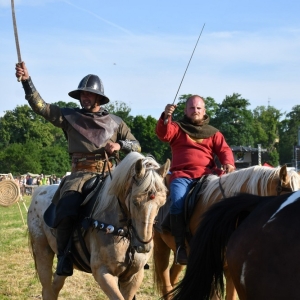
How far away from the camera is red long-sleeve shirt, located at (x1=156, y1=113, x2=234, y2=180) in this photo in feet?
21.1

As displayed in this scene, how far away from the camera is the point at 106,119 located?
6102 mm

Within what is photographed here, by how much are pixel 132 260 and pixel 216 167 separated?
6.50ft

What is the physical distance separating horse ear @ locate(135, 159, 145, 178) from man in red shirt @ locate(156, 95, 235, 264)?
4.02 feet

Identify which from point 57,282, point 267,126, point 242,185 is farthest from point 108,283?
point 267,126

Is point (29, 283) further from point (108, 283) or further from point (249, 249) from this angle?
point (249, 249)

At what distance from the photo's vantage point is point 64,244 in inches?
226

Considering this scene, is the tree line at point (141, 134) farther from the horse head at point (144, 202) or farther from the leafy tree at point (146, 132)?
the horse head at point (144, 202)

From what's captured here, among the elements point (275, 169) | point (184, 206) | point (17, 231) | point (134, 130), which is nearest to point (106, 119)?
point (184, 206)

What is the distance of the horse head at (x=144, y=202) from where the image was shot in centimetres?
487

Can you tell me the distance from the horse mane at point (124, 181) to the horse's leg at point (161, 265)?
1.84 metres

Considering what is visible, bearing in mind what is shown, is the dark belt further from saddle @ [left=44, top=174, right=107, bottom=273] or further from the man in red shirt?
the man in red shirt

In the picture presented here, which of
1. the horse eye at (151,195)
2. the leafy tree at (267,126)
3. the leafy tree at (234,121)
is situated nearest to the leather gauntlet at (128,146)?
the horse eye at (151,195)

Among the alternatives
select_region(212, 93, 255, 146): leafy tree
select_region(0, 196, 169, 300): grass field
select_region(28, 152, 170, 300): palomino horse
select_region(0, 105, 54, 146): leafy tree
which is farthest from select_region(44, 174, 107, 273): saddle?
select_region(0, 105, 54, 146): leafy tree

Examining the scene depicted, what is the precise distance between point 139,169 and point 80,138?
1202mm
